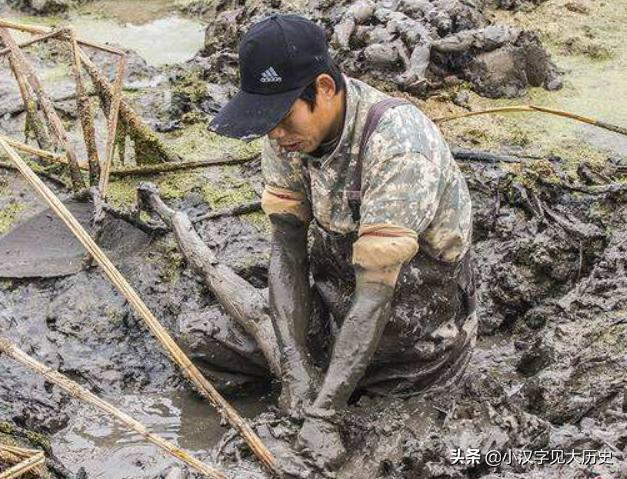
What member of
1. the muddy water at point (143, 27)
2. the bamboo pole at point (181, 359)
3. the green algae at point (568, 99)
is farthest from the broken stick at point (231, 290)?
the muddy water at point (143, 27)

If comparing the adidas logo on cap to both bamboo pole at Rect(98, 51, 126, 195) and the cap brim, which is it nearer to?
the cap brim

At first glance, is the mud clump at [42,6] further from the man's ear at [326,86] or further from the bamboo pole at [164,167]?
the man's ear at [326,86]

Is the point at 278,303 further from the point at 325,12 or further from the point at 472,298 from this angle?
the point at 325,12

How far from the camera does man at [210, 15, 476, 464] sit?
296 cm

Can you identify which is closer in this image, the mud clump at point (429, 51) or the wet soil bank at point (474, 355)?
the wet soil bank at point (474, 355)

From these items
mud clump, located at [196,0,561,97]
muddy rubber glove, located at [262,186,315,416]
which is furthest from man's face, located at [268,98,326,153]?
mud clump, located at [196,0,561,97]

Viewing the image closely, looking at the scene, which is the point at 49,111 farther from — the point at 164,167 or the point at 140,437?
the point at 140,437

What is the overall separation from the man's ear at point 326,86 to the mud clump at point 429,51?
12.4 feet

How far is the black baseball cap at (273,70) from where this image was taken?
9.49 ft

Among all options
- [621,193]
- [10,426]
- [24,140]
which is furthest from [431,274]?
[24,140]

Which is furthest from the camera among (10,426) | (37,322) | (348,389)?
(37,322)

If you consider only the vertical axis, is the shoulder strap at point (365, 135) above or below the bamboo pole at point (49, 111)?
above

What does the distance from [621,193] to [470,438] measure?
238 centimetres

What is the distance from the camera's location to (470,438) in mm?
3357
